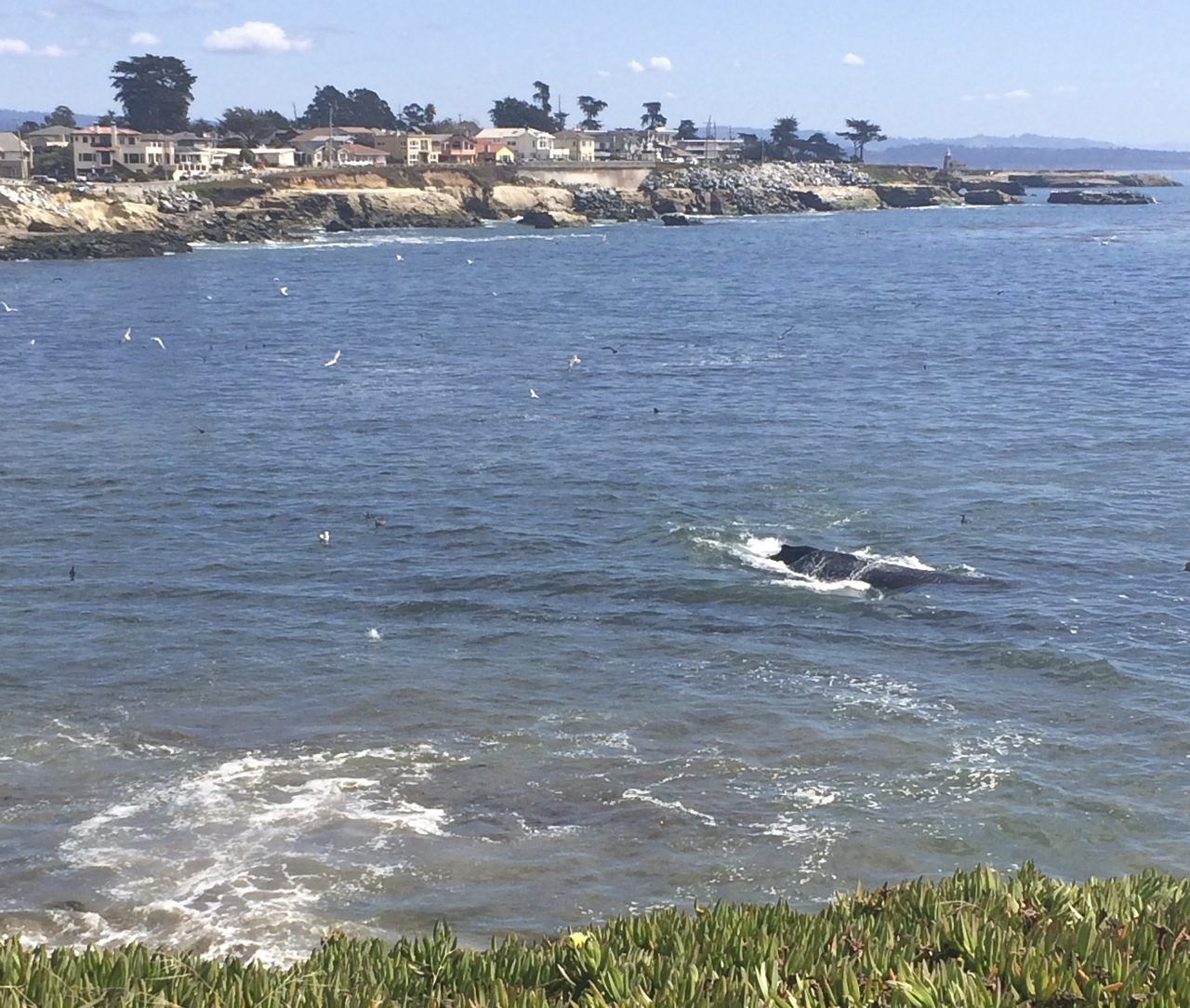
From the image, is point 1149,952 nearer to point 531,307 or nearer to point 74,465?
point 74,465

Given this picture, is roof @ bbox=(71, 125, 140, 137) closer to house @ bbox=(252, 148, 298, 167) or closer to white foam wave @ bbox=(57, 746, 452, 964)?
house @ bbox=(252, 148, 298, 167)

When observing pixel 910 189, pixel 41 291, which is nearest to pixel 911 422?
pixel 41 291

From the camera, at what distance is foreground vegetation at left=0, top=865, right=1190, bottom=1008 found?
920 cm

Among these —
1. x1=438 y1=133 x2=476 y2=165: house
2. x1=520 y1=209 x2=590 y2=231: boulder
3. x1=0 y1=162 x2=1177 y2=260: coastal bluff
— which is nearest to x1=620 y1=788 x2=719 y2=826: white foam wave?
x1=0 y1=162 x2=1177 y2=260: coastal bluff

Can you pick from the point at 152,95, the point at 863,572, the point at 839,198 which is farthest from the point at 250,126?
the point at 863,572

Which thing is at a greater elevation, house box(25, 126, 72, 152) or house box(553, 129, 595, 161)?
house box(553, 129, 595, 161)

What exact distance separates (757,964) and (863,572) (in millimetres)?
18378

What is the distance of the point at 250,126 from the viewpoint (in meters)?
193

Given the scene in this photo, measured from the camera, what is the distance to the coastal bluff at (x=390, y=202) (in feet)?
359

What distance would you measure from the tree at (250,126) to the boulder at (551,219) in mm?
49407

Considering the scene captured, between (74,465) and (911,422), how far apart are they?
77.1 ft

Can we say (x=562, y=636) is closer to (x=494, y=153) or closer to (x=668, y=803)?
(x=668, y=803)

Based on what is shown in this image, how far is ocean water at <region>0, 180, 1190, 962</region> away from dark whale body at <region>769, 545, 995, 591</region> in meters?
0.54

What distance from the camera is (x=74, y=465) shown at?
124 ft
